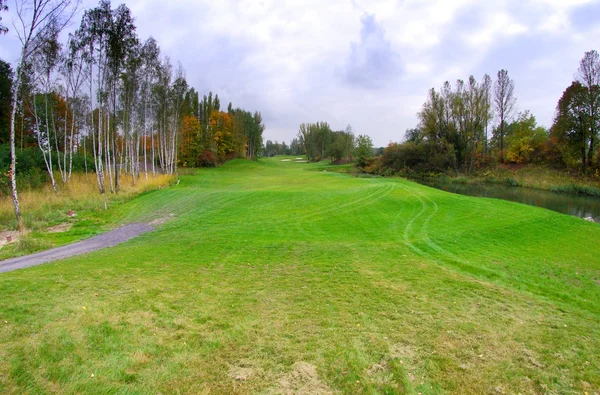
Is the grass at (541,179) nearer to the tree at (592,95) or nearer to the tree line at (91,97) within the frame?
the tree at (592,95)

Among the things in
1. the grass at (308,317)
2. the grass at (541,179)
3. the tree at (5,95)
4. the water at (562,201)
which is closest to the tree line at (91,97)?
the tree at (5,95)

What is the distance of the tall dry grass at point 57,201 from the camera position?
15.5 metres

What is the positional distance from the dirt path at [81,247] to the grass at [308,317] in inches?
38.2

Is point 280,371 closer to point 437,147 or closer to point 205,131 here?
point 437,147

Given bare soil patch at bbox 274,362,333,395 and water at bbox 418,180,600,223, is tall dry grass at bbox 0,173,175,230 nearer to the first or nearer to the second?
bare soil patch at bbox 274,362,333,395

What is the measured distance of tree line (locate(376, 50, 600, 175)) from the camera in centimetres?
3994

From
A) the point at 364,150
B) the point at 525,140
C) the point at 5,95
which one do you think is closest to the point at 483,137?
the point at 525,140

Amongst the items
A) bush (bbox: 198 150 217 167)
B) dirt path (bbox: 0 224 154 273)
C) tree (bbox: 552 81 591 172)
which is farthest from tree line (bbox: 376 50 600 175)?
dirt path (bbox: 0 224 154 273)

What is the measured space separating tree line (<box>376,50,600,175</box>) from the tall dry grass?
149ft

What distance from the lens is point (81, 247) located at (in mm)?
11617

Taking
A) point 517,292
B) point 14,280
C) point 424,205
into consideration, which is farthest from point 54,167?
point 517,292

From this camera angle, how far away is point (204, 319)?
18.4 feet

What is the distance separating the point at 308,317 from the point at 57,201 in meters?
20.2

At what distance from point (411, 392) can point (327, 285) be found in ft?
12.3
